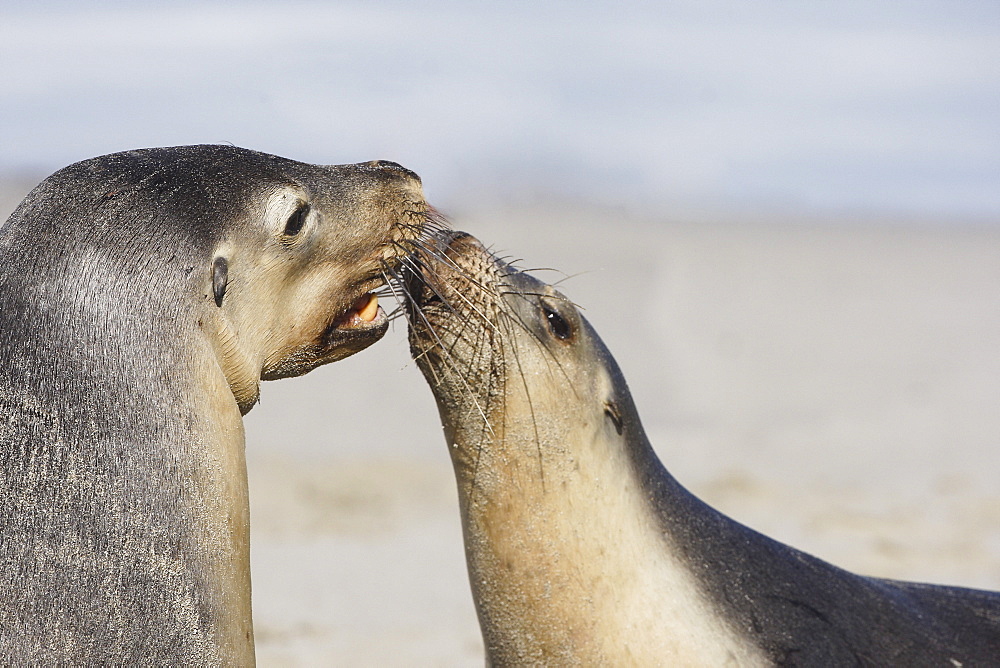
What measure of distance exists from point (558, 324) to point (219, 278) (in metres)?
1.37

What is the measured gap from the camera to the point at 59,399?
2617 millimetres

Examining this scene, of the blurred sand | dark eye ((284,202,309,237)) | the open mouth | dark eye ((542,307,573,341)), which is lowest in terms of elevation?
the open mouth

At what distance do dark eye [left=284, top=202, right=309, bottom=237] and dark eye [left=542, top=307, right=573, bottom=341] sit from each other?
99 centimetres

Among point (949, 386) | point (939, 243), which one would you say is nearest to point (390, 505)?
point (949, 386)

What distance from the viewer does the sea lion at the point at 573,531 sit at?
3.77m

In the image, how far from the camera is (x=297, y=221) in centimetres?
333

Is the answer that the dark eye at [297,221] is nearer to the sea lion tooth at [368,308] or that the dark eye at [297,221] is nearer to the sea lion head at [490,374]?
the sea lion tooth at [368,308]

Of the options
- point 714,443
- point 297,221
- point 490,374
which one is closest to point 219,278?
point 297,221

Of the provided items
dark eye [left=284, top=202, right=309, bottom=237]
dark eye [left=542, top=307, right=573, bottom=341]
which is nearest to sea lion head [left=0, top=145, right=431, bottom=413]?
dark eye [left=284, top=202, right=309, bottom=237]

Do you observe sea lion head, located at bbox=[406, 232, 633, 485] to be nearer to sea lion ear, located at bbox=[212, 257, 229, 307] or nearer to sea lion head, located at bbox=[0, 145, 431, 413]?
sea lion head, located at bbox=[0, 145, 431, 413]

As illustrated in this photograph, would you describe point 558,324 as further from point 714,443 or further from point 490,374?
point 714,443

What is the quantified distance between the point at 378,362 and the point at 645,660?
604 inches

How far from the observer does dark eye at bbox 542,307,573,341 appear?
13.2 feet

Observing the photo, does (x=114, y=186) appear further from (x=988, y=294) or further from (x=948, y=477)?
(x=988, y=294)
